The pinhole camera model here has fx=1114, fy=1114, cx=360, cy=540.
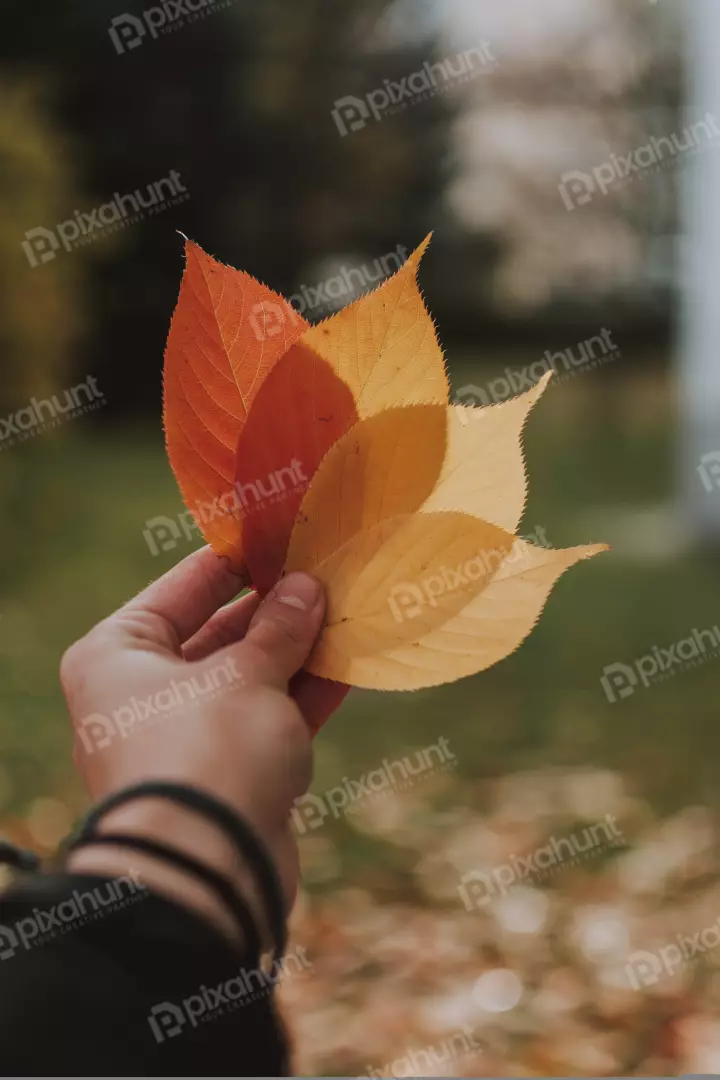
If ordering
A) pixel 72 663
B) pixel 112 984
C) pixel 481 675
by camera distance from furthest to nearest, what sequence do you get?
1. pixel 481 675
2. pixel 72 663
3. pixel 112 984

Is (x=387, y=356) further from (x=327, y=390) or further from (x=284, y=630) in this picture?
(x=284, y=630)

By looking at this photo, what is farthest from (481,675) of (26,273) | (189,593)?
(189,593)

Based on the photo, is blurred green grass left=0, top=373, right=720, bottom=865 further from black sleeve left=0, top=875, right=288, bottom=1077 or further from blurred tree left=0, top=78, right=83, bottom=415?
black sleeve left=0, top=875, right=288, bottom=1077

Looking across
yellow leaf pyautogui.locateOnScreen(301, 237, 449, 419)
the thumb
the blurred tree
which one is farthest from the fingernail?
the blurred tree

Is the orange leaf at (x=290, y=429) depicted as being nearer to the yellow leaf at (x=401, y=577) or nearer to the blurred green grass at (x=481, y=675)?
the yellow leaf at (x=401, y=577)

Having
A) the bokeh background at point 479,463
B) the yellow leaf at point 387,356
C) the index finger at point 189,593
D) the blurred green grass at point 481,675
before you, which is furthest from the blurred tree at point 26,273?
the yellow leaf at point 387,356
